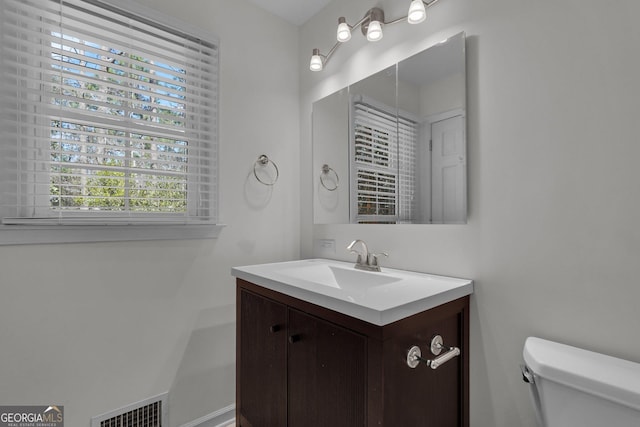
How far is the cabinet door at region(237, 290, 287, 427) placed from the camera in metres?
1.24

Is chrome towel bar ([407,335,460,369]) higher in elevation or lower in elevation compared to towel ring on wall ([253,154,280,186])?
lower

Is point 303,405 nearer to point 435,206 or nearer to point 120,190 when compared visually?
point 435,206

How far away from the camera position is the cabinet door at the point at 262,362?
124 centimetres

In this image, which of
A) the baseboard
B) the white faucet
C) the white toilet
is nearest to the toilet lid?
the white toilet

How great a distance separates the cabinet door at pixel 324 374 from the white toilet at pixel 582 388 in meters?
0.50

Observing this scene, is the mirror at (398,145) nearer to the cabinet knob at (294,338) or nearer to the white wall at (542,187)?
the white wall at (542,187)

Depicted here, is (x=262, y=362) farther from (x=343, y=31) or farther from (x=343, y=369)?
(x=343, y=31)

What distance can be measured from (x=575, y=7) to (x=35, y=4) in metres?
1.98

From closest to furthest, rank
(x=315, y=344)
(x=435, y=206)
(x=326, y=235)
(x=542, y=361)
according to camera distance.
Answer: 1. (x=542, y=361)
2. (x=315, y=344)
3. (x=435, y=206)
4. (x=326, y=235)

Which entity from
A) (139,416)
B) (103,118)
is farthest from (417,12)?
(139,416)

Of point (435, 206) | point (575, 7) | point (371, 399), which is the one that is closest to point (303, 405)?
point (371, 399)

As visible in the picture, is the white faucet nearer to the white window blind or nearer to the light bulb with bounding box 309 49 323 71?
the white window blind

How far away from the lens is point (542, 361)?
0.87 meters

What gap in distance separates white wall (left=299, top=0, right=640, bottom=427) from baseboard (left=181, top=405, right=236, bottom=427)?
1.29m
